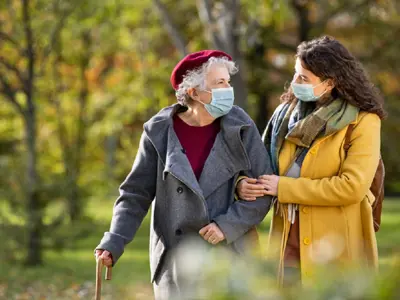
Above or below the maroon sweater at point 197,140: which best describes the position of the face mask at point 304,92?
above

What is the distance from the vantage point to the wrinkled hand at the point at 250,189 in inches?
191

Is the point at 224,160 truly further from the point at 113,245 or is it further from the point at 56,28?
the point at 56,28

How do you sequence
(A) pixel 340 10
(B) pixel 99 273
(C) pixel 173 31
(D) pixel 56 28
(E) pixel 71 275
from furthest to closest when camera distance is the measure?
(A) pixel 340 10 < (C) pixel 173 31 < (D) pixel 56 28 < (E) pixel 71 275 < (B) pixel 99 273

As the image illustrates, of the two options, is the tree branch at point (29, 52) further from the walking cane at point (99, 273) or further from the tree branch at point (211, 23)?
the walking cane at point (99, 273)

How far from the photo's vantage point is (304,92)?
16.4 feet

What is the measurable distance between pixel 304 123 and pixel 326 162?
22 centimetres

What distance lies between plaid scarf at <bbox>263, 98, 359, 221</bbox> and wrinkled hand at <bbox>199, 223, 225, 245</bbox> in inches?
17.0

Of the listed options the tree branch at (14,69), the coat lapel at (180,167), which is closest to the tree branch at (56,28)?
the tree branch at (14,69)

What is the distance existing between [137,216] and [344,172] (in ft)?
3.35

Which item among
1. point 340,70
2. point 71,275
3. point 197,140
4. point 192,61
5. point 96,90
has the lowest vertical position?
point 71,275

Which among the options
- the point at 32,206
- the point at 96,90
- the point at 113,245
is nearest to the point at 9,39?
the point at 32,206

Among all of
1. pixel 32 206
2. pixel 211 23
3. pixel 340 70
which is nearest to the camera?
pixel 340 70

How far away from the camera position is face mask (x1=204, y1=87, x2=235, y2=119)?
489 centimetres

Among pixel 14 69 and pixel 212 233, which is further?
pixel 14 69
